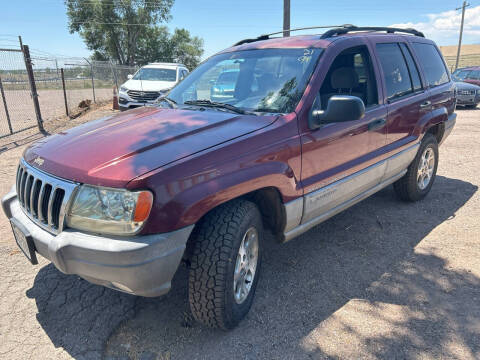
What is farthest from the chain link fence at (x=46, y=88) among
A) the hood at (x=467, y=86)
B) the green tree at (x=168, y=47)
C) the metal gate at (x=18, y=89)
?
the green tree at (x=168, y=47)

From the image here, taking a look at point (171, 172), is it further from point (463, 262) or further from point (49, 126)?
point (49, 126)

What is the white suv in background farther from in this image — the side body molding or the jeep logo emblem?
the jeep logo emblem

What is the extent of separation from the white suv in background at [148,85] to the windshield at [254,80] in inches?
294

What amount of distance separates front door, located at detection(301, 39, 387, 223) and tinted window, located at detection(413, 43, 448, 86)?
1309mm

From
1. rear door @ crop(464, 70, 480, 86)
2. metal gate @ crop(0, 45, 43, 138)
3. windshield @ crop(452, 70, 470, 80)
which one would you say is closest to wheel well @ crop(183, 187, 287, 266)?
metal gate @ crop(0, 45, 43, 138)

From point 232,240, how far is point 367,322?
3.86 ft

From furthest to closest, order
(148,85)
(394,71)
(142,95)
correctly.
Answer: (148,85) < (142,95) < (394,71)

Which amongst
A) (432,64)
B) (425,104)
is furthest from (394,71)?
(432,64)

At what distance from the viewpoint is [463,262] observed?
3.44 meters

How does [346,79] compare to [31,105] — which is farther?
[31,105]

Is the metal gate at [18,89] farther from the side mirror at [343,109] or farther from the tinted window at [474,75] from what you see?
the tinted window at [474,75]

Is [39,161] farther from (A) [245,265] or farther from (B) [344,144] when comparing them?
(B) [344,144]

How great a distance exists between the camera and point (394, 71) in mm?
4023

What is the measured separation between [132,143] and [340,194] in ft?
6.15
